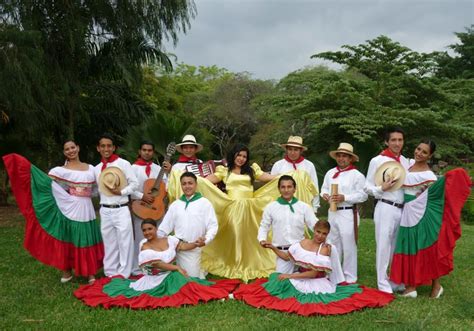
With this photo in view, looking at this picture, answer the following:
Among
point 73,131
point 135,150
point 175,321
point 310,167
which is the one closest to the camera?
point 175,321

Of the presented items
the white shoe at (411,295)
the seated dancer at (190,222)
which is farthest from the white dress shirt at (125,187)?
the white shoe at (411,295)

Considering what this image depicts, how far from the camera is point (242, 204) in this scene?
7.02 m

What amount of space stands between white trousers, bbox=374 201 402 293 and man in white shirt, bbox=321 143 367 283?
32 cm

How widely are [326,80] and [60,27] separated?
918 centimetres

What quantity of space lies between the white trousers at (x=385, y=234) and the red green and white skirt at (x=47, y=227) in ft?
12.5

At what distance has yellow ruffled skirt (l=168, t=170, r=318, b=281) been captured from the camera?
7.04 meters

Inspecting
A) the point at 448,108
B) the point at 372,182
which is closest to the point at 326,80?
the point at 448,108

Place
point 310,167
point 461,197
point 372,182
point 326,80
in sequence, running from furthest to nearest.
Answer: point 326,80, point 310,167, point 372,182, point 461,197

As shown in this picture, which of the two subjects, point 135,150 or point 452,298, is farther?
point 135,150

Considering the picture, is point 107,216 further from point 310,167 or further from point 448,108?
point 448,108

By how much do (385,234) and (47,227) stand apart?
4492mm

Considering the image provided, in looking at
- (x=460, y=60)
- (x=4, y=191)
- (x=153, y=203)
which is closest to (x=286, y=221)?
(x=153, y=203)

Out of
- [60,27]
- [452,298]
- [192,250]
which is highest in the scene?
[60,27]

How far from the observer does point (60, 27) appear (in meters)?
13.9
